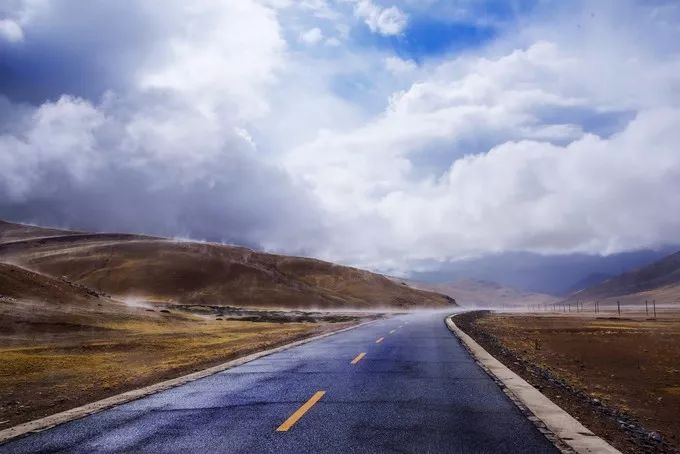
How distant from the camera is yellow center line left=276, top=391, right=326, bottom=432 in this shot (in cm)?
785

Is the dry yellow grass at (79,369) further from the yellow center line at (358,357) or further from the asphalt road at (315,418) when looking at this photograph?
the yellow center line at (358,357)

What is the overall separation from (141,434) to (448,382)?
6.68 meters

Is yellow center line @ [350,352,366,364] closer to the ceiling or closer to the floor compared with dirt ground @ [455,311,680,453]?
closer to the ceiling

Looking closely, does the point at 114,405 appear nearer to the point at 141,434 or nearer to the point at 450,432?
the point at 141,434

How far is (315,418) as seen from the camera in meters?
8.42

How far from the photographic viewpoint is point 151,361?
2166cm

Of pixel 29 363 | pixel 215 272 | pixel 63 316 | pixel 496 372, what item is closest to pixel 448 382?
pixel 496 372

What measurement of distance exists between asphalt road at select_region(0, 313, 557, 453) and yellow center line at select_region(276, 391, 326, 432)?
0.05ft

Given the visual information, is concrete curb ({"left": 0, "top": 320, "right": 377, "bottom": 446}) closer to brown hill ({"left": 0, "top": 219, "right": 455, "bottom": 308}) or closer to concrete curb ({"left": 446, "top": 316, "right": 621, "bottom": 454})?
concrete curb ({"left": 446, "top": 316, "right": 621, "bottom": 454})

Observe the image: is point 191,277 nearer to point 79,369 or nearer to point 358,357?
point 79,369

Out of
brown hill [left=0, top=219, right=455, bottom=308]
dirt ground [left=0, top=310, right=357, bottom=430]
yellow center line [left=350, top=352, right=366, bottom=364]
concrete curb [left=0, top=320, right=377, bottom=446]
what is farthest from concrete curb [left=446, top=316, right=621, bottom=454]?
brown hill [left=0, top=219, right=455, bottom=308]

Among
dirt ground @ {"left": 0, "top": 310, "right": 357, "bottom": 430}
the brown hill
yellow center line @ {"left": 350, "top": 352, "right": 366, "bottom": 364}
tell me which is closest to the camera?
dirt ground @ {"left": 0, "top": 310, "right": 357, "bottom": 430}

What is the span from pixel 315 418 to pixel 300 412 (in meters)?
0.50

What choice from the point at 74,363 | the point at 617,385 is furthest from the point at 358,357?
the point at 74,363
